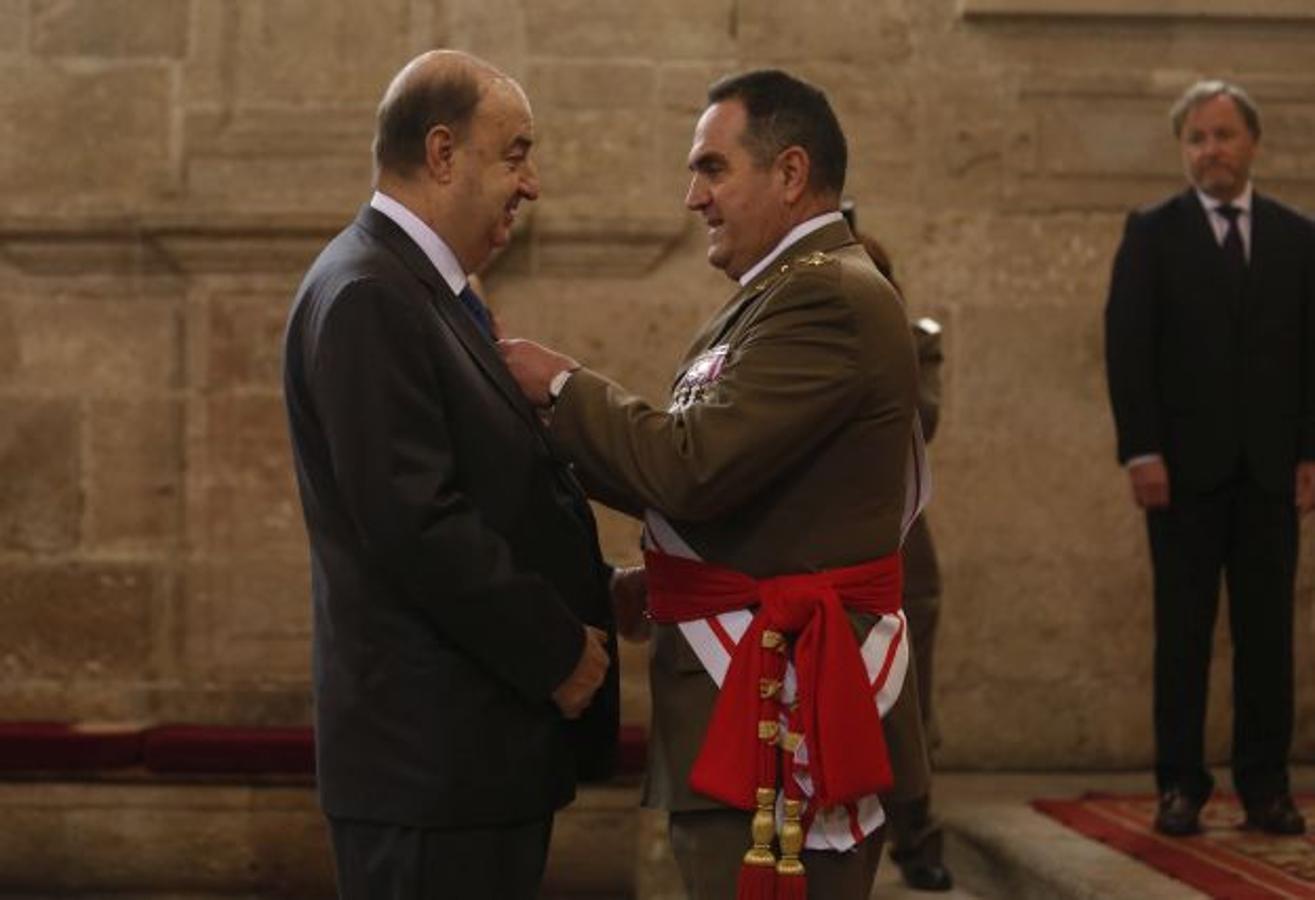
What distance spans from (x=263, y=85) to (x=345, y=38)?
0.27m

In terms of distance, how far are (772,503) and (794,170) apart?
43 cm

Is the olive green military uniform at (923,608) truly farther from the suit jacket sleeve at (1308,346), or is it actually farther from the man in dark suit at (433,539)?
the man in dark suit at (433,539)

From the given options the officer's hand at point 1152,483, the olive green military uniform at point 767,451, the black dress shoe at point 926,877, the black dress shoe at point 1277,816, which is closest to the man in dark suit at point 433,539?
the olive green military uniform at point 767,451

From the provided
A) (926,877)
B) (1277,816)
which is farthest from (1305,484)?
(926,877)

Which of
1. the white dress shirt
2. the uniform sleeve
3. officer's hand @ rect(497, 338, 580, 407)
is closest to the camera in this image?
officer's hand @ rect(497, 338, 580, 407)

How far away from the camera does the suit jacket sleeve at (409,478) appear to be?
2.46 meters

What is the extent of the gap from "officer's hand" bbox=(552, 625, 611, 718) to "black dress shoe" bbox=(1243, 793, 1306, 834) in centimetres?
289

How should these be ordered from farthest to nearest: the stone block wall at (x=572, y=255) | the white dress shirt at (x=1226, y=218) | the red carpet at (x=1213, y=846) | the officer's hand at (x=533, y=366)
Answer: the stone block wall at (x=572, y=255) → the white dress shirt at (x=1226, y=218) → the red carpet at (x=1213, y=846) → the officer's hand at (x=533, y=366)

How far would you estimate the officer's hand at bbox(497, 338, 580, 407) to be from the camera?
2.68 m

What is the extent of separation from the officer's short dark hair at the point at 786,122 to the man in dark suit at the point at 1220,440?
252 centimetres

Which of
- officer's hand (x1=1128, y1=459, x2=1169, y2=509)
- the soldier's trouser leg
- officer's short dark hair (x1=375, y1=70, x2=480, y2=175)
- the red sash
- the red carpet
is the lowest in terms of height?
the red carpet

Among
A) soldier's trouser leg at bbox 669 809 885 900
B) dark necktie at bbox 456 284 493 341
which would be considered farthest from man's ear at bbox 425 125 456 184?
soldier's trouser leg at bbox 669 809 885 900

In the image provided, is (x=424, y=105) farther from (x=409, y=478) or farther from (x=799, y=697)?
(x=799, y=697)

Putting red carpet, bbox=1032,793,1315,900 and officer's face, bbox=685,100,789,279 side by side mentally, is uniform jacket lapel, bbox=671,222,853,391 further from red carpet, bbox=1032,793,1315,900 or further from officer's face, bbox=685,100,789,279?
red carpet, bbox=1032,793,1315,900
